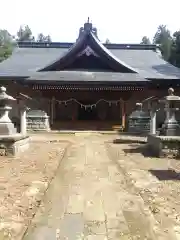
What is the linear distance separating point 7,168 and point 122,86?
568 inches

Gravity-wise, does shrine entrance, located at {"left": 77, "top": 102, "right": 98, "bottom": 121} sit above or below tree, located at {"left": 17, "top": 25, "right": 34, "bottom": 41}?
below

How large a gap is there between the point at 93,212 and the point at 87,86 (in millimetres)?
17090

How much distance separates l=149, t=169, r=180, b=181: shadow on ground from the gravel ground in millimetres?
2307

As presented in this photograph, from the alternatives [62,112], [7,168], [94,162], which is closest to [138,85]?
[62,112]

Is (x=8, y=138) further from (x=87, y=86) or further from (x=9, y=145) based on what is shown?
(x=87, y=86)

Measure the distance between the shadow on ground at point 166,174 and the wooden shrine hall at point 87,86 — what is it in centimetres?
1372

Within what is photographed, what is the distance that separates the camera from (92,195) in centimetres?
568

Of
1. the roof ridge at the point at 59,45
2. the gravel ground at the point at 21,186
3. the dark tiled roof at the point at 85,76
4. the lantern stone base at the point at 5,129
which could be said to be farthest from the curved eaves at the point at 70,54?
the gravel ground at the point at 21,186

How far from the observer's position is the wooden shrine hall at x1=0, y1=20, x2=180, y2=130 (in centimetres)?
2175

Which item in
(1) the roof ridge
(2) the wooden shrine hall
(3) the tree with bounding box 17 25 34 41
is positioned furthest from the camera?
(3) the tree with bounding box 17 25 34 41

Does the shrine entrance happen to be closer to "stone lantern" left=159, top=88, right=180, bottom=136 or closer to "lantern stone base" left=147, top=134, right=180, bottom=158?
"stone lantern" left=159, top=88, right=180, bottom=136

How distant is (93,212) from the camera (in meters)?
4.74

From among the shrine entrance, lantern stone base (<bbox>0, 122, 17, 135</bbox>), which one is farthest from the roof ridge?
lantern stone base (<bbox>0, 122, 17, 135</bbox>)

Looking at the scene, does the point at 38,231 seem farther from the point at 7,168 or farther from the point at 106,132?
the point at 106,132
